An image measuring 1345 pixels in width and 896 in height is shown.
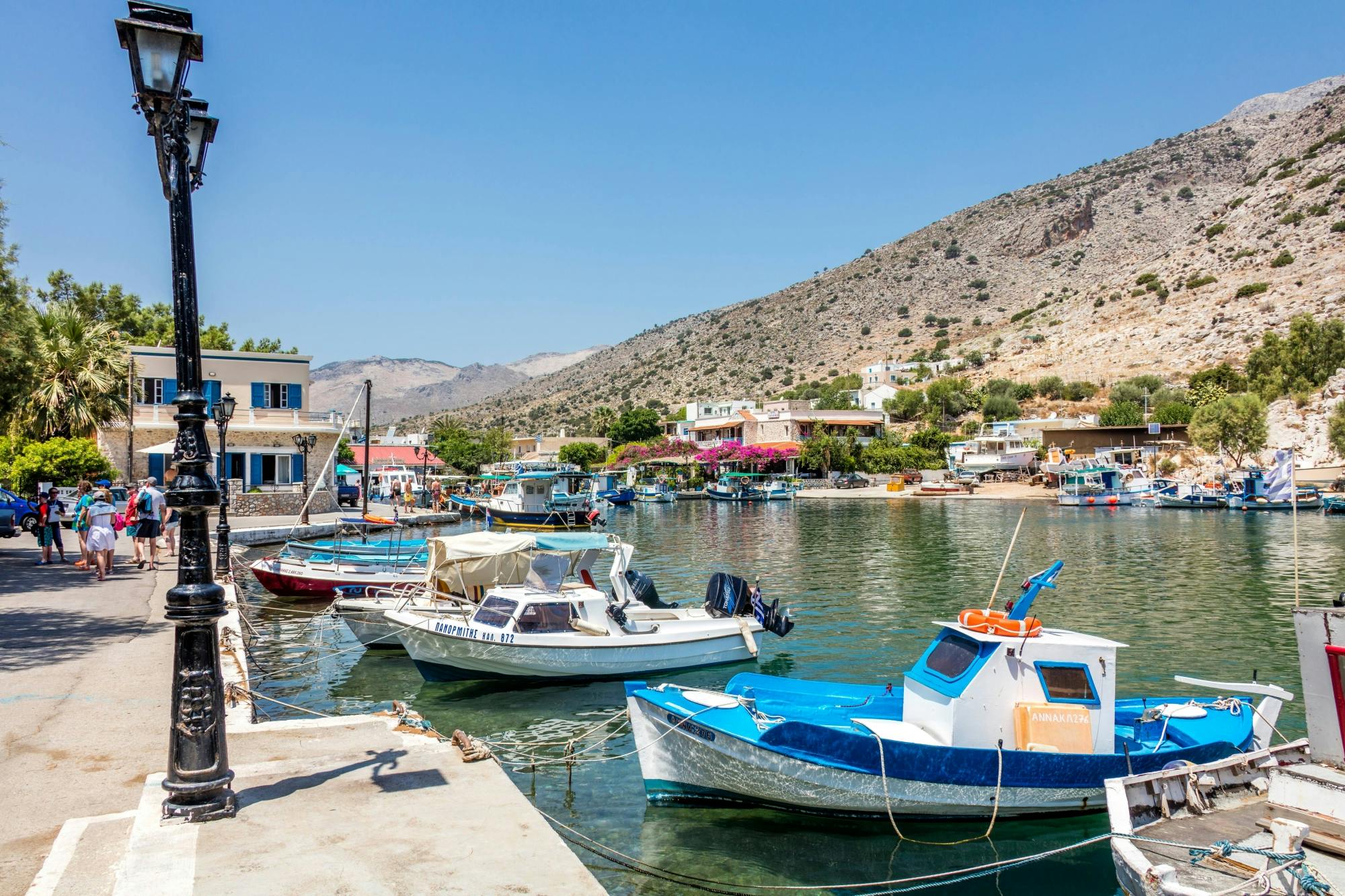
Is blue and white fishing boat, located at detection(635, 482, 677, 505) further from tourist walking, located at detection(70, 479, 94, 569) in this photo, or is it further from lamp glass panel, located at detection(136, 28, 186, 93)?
lamp glass panel, located at detection(136, 28, 186, 93)

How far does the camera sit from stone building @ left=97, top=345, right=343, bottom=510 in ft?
142

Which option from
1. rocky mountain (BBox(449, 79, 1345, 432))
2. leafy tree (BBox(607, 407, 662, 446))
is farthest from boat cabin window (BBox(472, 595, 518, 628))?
rocky mountain (BBox(449, 79, 1345, 432))

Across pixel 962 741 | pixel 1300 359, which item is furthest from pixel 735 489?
pixel 962 741

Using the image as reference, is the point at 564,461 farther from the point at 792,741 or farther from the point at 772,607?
the point at 792,741

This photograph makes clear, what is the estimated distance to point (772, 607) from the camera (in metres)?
18.3

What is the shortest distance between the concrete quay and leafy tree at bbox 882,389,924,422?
97.8 meters

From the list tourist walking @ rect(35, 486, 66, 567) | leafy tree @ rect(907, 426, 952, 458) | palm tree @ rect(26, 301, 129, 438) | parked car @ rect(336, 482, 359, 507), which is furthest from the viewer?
leafy tree @ rect(907, 426, 952, 458)

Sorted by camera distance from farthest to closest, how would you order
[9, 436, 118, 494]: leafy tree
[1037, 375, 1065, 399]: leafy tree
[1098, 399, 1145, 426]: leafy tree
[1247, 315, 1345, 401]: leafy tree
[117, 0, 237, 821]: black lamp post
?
[1037, 375, 1065, 399]: leafy tree < [1098, 399, 1145, 426]: leafy tree < [1247, 315, 1345, 401]: leafy tree < [9, 436, 118, 494]: leafy tree < [117, 0, 237, 821]: black lamp post

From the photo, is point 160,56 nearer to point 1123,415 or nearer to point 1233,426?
point 1233,426

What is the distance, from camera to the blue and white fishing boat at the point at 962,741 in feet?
31.9

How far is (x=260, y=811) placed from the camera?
255 inches

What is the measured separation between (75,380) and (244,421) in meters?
7.51

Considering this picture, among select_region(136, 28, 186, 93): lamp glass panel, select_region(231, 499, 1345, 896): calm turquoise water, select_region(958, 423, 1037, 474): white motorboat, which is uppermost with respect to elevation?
select_region(136, 28, 186, 93): lamp glass panel

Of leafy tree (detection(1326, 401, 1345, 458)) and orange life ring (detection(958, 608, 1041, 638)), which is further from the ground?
leafy tree (detection(1326, 401, 1345, 458))
